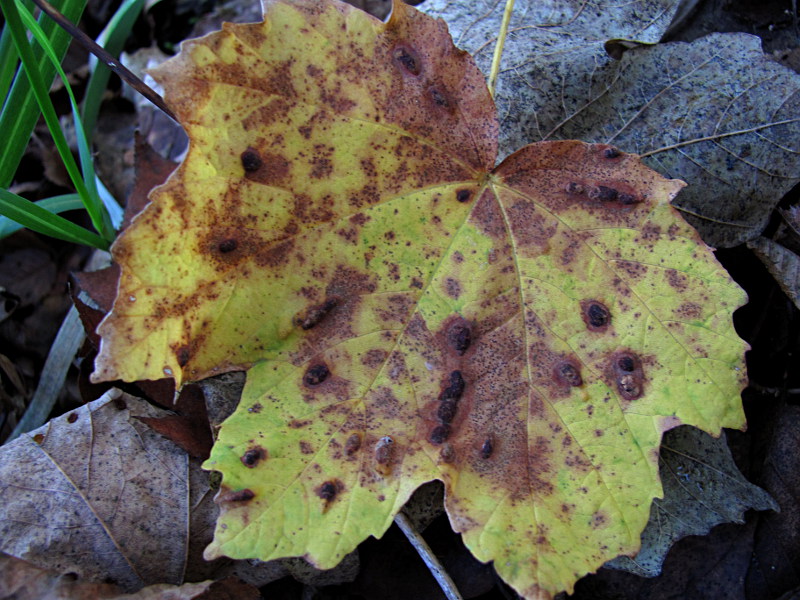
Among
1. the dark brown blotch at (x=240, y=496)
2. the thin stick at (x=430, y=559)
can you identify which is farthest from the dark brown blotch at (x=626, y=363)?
the dark brown blotch at (x=240, y=496)

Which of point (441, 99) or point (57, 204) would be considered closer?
point (441, 99)

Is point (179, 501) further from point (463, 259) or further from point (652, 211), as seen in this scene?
point (652, 211)

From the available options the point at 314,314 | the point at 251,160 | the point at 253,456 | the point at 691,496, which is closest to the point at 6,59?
the point at 251,160

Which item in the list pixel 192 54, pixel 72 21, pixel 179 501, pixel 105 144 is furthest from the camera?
pixel 105 144

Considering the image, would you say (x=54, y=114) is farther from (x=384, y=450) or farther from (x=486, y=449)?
(x=486, y=449)

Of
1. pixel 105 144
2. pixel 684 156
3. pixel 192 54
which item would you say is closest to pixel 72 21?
pixel 192 54

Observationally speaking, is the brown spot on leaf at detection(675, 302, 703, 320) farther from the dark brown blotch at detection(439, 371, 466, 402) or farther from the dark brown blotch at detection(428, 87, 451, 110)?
the dark brown blotch at detection(428, 87, 451, 110)
